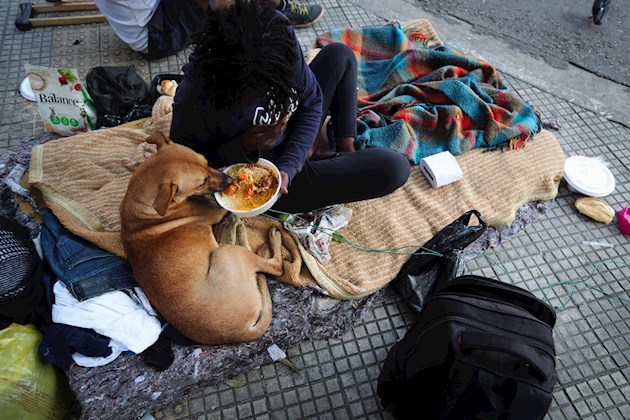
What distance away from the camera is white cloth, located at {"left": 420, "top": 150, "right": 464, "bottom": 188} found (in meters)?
3.36

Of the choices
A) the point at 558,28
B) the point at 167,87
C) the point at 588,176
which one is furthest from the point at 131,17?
the point at 558,28

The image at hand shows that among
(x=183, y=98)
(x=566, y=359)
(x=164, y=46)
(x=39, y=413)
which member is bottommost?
(x=566, y=359)

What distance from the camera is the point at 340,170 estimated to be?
2.87 m

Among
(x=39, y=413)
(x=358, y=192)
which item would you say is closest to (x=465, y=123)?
(x=358, y=192)

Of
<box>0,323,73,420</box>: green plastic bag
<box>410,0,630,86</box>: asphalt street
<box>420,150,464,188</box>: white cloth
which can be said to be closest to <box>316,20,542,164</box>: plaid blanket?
<box>420,150,464,188</box>: white cloth

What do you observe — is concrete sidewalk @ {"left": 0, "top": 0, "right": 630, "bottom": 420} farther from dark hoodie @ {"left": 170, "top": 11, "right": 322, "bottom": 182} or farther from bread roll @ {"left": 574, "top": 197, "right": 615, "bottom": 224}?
dark hoodie @ {"left": 170, "top": 11, "right": 322, "bottom": 182}

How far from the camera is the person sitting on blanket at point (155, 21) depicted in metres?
3.96

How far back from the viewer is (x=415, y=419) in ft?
7.34

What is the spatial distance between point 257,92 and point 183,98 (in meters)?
0.43

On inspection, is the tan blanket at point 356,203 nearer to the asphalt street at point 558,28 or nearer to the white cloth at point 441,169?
the white cloth at point 441,169

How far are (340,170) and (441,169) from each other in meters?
0.94

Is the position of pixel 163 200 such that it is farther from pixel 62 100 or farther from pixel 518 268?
pixel 518 268

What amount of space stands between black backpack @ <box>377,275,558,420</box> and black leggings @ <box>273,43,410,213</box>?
34.0 inches

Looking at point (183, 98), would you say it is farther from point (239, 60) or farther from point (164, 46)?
point (164, 46)
